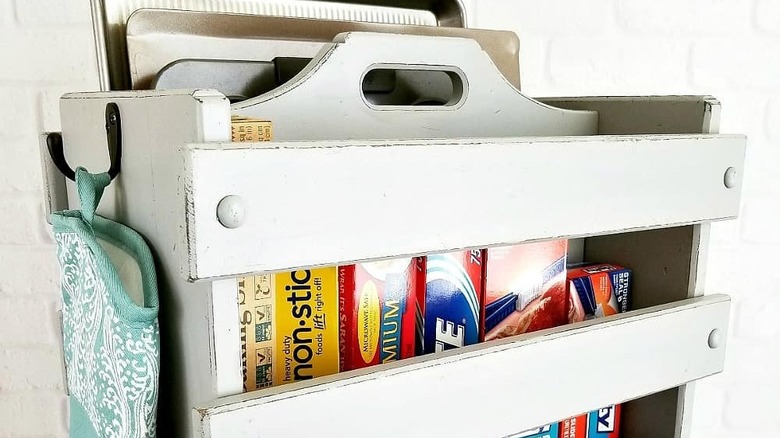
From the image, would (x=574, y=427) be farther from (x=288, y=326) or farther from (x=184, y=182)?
(x=184, y=182)

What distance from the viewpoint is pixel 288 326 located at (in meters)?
0.51

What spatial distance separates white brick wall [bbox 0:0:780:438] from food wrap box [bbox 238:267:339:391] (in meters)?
0.45

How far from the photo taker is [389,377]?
18.8 inches

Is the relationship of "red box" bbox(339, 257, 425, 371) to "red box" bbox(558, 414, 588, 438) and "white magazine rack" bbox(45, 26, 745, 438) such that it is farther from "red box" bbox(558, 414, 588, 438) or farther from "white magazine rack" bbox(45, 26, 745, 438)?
"red box" bbox(558, 414, 588, 438)

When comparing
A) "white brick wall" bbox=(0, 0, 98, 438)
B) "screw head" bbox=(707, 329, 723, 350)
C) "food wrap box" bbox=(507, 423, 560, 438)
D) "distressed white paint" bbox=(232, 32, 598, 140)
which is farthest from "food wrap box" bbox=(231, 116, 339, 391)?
"white brick wall" bbox=(0, 0, 98, 438)

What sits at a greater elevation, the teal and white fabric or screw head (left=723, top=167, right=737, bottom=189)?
screw head (left=723, top=167, right=737, bottom=189)

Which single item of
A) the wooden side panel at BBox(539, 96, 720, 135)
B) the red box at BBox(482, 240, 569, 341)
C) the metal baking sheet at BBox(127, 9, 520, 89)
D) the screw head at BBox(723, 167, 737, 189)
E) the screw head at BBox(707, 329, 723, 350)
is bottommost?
the screw head at BBox(707, 329, 723, 350)

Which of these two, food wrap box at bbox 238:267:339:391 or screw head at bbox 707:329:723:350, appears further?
screw head at bbox 707:329:723:350

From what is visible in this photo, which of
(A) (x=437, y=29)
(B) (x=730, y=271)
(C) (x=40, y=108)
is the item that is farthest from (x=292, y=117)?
(B) (x=730, y=271)

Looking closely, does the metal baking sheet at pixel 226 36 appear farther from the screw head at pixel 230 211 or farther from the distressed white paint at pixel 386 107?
the screw head at pixel 230 211

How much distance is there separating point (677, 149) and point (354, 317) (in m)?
0.29

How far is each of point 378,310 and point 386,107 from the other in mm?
161

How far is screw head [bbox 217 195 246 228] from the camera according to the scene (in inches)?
15.7

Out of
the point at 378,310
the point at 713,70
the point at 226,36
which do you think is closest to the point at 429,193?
the point at 378,310
